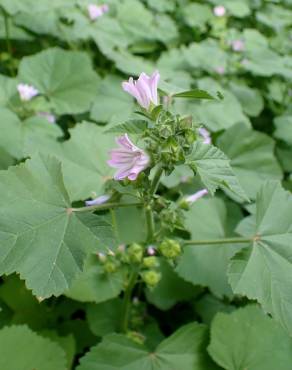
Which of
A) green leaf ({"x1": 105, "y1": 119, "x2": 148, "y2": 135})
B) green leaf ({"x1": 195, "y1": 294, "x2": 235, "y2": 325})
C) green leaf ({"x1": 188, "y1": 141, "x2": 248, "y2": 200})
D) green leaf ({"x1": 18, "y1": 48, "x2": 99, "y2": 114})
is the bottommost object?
green leaf ({"x1": 195, "y1": 294, "x2": 235, "y2": 325})

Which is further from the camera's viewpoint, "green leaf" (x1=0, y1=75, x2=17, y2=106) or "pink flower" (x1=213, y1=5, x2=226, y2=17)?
"pink flower" (x1=213, y1=5, x2=226, y2=17)

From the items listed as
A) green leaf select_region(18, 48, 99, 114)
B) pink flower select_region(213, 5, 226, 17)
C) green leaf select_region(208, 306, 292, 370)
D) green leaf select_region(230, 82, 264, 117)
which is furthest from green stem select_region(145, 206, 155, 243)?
pink flower select_region(213, 5, 226, 17)

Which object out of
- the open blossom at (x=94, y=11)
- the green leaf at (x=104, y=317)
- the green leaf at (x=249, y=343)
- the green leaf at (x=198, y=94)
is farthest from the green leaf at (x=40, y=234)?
the open blossom at (x=94, y=11)

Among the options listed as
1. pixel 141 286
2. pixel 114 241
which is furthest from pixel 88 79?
pixel 114 241

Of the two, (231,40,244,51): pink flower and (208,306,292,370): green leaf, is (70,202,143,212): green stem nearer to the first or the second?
(208,306,292,370): green leaf

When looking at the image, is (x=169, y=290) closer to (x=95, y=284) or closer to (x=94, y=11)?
(x=95, y=284)

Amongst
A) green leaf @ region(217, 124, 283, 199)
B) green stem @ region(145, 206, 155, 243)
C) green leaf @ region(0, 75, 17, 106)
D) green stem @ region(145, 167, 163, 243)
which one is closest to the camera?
green stem @ region(145, 167, 163, 243)

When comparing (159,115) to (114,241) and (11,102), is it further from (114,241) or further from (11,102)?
(11,102)

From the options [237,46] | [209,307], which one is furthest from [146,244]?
[237,46]
